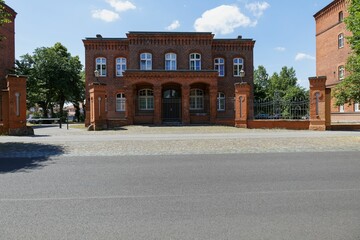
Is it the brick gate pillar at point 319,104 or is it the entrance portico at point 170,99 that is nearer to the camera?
the brick gate pillar at point 319,104

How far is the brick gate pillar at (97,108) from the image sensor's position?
22.6 metres

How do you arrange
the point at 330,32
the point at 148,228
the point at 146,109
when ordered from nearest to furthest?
the point at 148,228
the point at 146,109
the point at 330,32

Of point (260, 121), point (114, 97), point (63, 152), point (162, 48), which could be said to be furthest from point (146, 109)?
point (63, 152)

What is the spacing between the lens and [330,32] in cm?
3994

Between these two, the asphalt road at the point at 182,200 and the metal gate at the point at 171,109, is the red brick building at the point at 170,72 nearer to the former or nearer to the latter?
the metal gate at the point at 171,109

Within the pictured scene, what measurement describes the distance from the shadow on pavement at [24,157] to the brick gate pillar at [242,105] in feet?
47.0

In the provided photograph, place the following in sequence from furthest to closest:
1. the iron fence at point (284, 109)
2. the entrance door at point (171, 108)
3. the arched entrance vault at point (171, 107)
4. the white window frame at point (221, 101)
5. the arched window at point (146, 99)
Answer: the white window frame at point (221, 101) < the arched window at point (146, 99) < the entrance door at point (171, 108) < the arched entrance vault at point (171, 107) < the iron fence at point (284, 109)

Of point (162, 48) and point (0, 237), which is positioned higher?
point (162, 48)

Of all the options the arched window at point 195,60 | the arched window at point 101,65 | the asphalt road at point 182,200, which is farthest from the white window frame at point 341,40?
the asphalt road at point 182,200

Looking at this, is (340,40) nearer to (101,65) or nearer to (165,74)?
(165,74)

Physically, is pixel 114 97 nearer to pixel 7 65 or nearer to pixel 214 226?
pixel 7 65

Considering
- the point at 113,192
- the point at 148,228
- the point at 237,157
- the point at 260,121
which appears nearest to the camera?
the point at 148,228

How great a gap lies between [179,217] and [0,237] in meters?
2.36

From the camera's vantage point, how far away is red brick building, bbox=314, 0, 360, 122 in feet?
118
